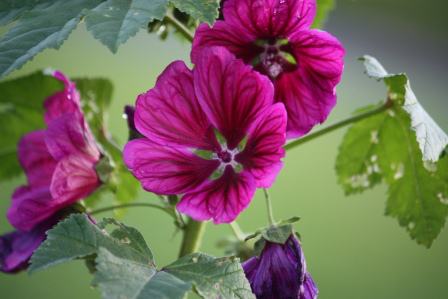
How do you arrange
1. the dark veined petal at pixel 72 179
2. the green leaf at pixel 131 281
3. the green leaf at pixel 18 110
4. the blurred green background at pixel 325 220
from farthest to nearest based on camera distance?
the blurred green background at pixel 325 220 → the green leaf at pixel 18 110 → the dark veined petal at pixel 72 179 → the green leaf at pixel 131 281

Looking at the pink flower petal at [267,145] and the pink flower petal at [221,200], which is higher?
the pink flower petal at [267,145]

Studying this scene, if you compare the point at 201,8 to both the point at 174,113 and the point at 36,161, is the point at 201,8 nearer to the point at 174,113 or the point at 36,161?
the point at 174,113

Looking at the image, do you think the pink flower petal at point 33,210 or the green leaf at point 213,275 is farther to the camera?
the pink flower petal at point 33,210

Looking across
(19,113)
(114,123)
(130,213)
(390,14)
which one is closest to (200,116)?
(19,113)

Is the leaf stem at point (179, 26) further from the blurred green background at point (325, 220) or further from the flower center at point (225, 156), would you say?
the blurred green background at point (325, 220)

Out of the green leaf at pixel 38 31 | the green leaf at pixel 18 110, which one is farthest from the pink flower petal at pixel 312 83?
the green leaf at pixel 18 110

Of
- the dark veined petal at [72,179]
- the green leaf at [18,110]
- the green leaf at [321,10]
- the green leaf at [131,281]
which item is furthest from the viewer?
the green leaf at [18,110]

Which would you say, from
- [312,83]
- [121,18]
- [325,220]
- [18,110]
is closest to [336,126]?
[312,83]

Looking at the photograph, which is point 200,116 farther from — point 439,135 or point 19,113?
point 19,113
